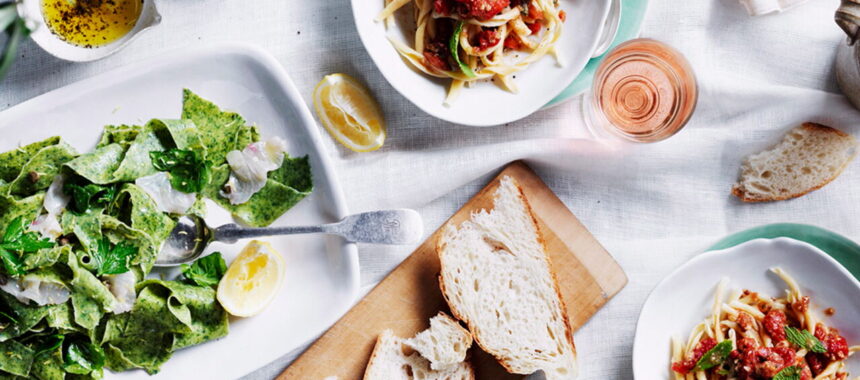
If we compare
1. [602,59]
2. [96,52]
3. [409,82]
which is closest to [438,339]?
[409,82]

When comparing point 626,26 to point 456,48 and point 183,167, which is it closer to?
point 456,48

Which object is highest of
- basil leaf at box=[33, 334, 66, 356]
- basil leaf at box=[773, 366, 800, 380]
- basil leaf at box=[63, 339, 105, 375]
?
basil leaf at box=[33, 334, 66, 356]

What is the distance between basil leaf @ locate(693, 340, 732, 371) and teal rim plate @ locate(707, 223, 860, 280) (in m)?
0.46

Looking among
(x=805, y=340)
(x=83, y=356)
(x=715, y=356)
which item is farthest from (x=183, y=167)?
(x=805, y=340)

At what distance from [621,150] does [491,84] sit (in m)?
0.60

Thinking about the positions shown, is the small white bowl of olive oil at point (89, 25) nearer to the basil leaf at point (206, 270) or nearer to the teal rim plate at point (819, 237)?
the basil leaf at point (206, 270)

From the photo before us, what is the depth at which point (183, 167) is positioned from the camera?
268 centimetres

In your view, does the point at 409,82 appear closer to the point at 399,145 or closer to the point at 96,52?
the point at 399,145

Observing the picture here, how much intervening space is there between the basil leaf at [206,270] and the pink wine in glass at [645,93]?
4.98 ft

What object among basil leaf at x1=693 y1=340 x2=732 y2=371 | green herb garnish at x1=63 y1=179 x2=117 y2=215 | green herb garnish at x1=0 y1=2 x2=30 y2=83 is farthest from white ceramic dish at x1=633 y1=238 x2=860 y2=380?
green herb garnish at x1=0 y1=2 x2=30 y2=83

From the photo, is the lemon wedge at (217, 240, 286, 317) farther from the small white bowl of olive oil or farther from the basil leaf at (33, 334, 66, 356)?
the small white bowl of olive oil

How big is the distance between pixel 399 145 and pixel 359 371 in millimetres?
888

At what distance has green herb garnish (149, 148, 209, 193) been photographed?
8.73 feet

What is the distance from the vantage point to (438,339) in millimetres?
2855
